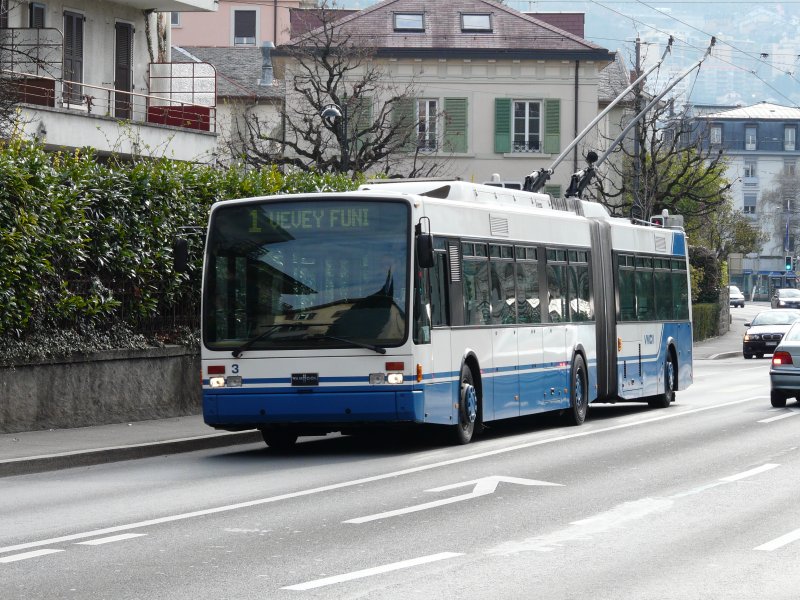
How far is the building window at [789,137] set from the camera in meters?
146

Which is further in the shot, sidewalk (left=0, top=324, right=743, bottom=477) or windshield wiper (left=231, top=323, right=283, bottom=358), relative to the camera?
windshield wiper (left=231, top=323, right=283, bottom=358)

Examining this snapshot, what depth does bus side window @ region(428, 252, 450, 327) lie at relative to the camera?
1711 cm

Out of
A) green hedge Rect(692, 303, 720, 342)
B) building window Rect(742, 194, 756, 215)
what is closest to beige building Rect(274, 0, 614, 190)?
green hedge Rect(692, 303, 720, 342)

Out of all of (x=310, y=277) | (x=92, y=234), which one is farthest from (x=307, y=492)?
(x=92, y=234)

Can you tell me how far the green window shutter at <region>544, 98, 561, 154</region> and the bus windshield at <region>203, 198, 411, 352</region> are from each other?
129ft

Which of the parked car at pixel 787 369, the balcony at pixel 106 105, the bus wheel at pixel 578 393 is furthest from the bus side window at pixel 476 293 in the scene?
the balcony at pixel 106 105

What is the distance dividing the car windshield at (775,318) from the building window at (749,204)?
9791cm

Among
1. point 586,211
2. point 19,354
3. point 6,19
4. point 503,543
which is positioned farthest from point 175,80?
point 503,543

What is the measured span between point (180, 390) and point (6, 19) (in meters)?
13.3

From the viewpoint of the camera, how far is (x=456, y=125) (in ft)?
181

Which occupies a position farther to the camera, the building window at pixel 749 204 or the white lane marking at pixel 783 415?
the building window at pixel 749 204

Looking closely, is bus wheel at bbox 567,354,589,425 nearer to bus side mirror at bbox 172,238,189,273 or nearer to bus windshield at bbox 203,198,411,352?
bus windshield at bbox 203,198,411,352

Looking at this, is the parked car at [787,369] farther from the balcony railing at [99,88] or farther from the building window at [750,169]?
the building window at [750,169]

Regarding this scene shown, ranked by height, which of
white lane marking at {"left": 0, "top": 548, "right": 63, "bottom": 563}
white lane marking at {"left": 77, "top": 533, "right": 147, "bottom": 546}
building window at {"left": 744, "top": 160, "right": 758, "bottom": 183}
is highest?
building window at {"left": 744, "top": 160, "right": 758, "bottom": 183}
